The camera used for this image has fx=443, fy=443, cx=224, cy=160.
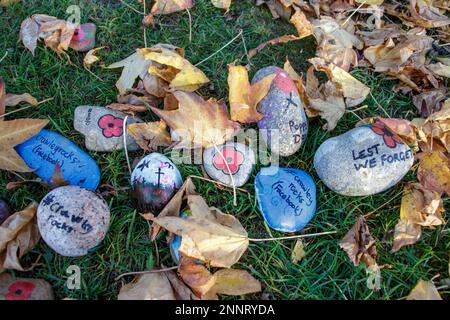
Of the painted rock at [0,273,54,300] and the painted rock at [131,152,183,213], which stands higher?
the painted rock at [131,152,183,213]

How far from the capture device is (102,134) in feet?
7.02

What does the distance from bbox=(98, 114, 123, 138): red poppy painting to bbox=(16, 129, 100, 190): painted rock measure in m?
0.15

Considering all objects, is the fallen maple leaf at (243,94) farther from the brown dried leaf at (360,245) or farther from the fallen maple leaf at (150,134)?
the brown dried leaf at (360,245)

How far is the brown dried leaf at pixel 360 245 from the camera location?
193cm

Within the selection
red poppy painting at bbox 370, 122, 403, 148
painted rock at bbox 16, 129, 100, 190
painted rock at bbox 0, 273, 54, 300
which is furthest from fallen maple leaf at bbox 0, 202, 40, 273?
red poppy painting at bbox 370, 122, 403, 148

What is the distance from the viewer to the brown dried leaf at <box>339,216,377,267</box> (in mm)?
1935

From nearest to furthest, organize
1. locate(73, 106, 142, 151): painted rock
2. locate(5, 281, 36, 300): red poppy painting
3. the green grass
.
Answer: locate(5, 281, 36, 300): red poppy painting < the green grass < locate(73, 106, 142, 151): painted rock

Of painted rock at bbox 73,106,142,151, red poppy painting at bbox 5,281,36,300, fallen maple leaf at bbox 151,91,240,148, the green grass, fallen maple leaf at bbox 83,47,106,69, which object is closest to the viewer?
red poppy painting at bbox 5,281,36,300

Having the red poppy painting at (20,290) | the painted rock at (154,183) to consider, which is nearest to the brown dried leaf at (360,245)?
the painted rock at (154,183)

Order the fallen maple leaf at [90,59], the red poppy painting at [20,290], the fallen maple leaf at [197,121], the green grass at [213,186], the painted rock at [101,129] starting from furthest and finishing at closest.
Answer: the fallen maple leaf at [90,59], the painted rock at [101,129], the fallen maple leaf at [197,121], the green grass at [213,186], the red poppy painting at [20,290]

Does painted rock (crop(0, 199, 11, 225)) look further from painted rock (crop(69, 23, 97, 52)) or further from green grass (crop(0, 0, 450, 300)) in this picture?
painted rock (crop(69, 23, 97, 52))

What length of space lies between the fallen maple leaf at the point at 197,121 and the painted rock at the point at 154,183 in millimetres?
147

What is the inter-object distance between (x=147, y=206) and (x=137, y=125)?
395 mm
